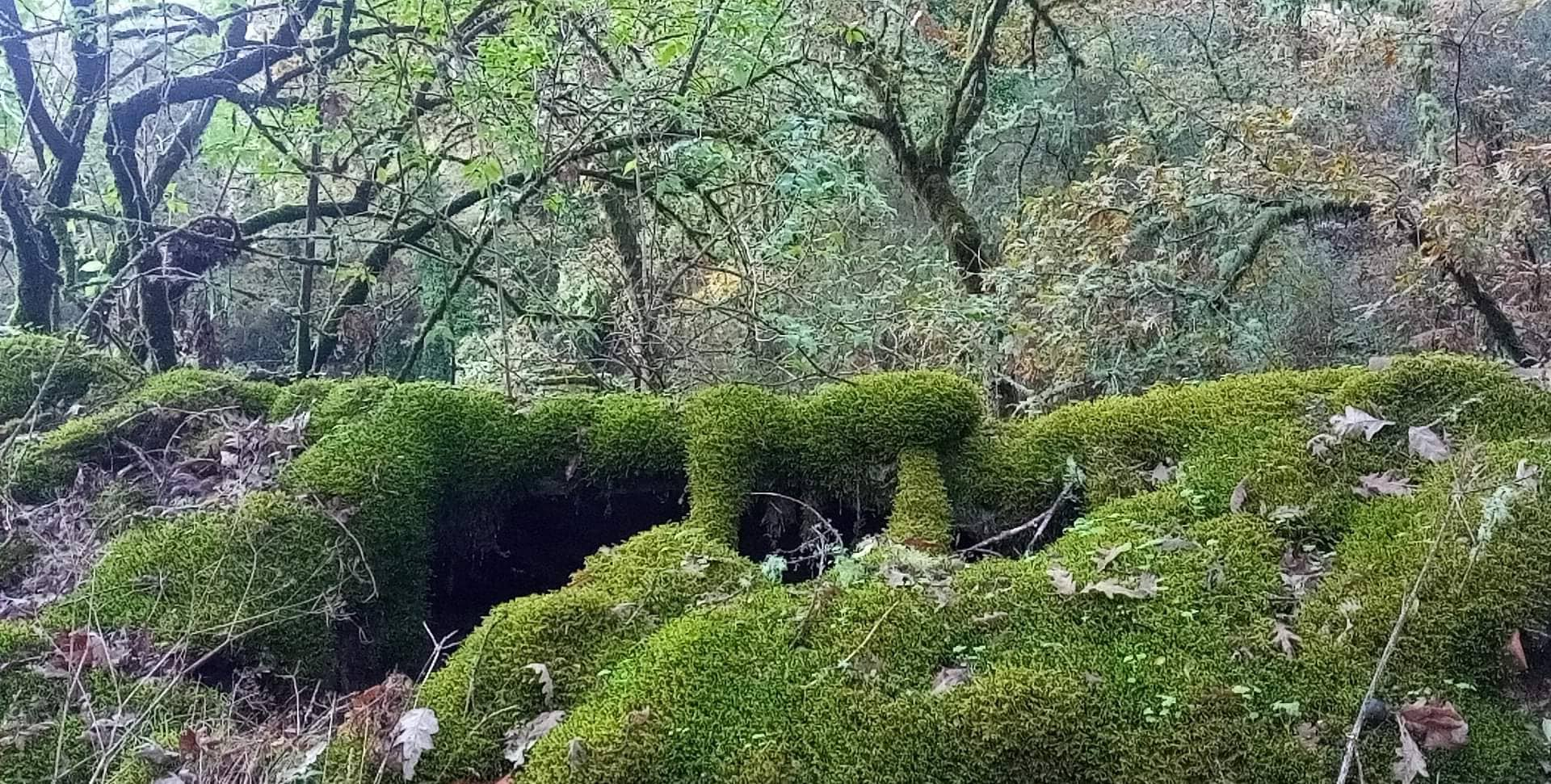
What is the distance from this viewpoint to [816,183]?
486 cm

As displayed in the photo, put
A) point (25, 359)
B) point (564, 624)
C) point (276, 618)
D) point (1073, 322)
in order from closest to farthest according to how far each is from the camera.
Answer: point (564, 624) → point (276, 618) → point (25, 359) → point (1073, 322)

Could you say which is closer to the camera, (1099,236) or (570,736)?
(570,736)

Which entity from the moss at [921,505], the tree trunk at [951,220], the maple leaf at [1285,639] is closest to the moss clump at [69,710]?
the moss at [921,505]

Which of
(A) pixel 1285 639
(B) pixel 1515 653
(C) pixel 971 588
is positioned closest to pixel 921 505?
(C) pixel 971 588

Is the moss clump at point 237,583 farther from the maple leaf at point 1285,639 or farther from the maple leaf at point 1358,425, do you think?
the maple leaf at point 1358,425

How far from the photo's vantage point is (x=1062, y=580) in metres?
2.90

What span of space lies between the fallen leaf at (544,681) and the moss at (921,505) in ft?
4.29

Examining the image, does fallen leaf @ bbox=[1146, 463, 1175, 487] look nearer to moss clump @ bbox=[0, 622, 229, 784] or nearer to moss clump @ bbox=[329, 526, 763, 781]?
moss clump @ bbox=[329, 526, 763, 781]

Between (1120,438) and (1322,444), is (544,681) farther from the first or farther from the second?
(1322,444)

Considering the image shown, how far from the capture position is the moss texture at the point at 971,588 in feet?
7.91

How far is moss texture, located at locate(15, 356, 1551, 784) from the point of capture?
94.9 inches

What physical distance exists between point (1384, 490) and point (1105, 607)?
112cm

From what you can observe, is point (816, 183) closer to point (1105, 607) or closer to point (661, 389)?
point (661, 389)

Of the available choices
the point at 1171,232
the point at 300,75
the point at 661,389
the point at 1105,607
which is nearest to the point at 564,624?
the point at 1105,607
